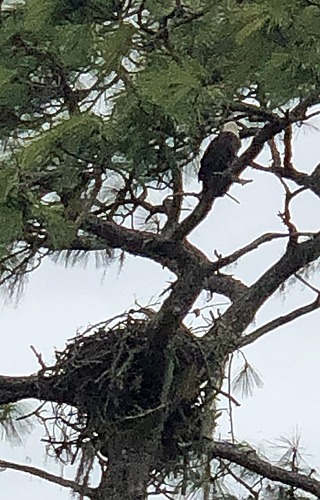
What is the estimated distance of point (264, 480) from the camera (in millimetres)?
2242

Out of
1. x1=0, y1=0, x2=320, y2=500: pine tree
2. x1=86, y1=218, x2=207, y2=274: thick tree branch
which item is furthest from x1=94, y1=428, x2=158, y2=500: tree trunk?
x1=86, y1=218, x2=207, y2=274: thick tree branch

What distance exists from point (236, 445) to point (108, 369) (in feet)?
1.03

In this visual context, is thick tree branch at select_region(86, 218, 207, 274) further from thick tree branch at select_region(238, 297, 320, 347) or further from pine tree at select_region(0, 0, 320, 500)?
thick tree branch at select_region(238, 297, 320, 347)

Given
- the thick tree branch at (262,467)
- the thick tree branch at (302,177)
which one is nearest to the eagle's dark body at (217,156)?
the thick tree branch at (302,177)

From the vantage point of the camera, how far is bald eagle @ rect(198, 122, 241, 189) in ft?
5.96

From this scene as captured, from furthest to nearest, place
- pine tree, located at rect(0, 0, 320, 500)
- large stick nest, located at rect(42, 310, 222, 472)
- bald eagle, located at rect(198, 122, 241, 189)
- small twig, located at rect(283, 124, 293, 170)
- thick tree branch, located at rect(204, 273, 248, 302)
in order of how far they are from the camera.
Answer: thick tree branch, located at rect(204, 273, 248, 302) < large stick nest, located at rect(42, 310, 222, 472) < small twig, located at rect(283, 124, 293, 170) < bald eagle, located at rect(198, 122, 241, 189) < pine tree, located at rect(0, 0, 320, 500)

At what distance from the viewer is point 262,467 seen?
2.19 meters

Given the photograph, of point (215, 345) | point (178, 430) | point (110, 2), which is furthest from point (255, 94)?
point (178, 430)

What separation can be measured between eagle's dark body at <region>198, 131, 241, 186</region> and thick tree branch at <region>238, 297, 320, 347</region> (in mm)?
404

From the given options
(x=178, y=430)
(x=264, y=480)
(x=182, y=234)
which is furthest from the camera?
(x=264, y=480)

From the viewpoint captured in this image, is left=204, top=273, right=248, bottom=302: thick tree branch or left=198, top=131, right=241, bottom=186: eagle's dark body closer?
left=198, top=131, right=241, bottom=186: eagle's dark body

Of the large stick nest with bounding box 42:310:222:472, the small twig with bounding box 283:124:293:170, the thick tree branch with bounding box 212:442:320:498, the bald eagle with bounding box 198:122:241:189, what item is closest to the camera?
the bald eagle with bounding box 198:122:241:189

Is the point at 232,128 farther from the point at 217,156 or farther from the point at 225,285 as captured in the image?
the point at 225,285

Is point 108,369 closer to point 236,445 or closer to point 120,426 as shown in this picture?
point 120,426
